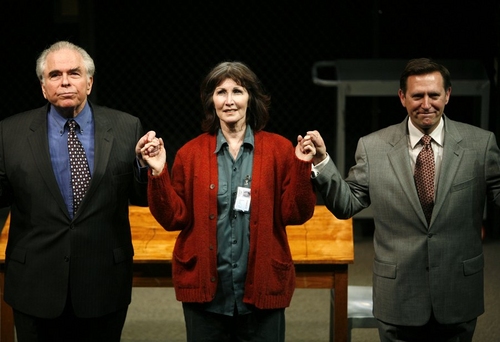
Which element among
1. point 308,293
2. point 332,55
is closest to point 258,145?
point 308,293

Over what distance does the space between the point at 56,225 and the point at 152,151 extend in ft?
1.46

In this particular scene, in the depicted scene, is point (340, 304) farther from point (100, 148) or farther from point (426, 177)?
point (100, 148)

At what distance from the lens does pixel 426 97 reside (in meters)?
2.95

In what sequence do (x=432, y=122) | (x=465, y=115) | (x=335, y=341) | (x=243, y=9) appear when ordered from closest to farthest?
(x=432, y=122)
(x=335, y=341)
(x=465, y=115)
(x=243, y=9)

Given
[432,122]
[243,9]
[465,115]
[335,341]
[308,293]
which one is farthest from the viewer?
[243,9]

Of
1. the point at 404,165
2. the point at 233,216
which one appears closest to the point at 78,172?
the point at 233,216

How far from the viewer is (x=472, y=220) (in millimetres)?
3027

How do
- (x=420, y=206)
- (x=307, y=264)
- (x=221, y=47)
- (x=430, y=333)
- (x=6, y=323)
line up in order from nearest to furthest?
(x=420, y=206) < (x=430, y=333) < (x=307, y=264) < (x=6, y=323) < (x=221, y=47)

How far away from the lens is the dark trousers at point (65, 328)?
3055 millimetres

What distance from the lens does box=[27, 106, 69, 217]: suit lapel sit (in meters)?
2.96

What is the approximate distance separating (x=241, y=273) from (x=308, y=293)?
2.60m

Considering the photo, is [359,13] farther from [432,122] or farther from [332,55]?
[432,122]

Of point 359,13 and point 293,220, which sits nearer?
point 293,220

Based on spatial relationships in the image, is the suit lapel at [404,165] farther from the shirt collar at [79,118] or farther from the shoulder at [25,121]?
the shoulder at [25,121]
